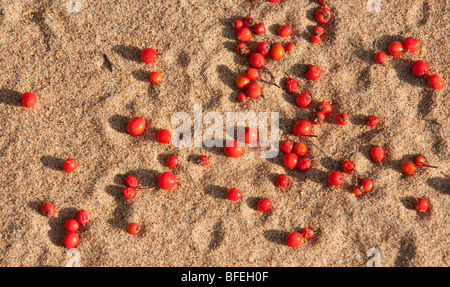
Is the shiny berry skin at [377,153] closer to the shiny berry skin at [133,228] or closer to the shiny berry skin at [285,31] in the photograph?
the shiny berry skin at [285,31]

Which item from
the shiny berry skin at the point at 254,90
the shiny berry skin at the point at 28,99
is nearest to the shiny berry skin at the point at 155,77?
the shiny berry skin at the point at 254,90

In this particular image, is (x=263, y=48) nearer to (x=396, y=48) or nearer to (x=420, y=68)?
(x=396, y=48)

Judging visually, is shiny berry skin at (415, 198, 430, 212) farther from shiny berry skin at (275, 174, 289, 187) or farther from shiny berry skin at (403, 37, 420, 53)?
shiny berry skin at (403, 37, 420, 53)

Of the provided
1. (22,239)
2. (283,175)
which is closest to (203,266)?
(283,175)

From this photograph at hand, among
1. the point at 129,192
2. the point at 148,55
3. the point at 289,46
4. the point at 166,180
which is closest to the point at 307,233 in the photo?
the point at 166,180

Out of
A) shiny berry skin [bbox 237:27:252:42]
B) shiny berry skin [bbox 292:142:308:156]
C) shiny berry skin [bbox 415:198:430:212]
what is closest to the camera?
shiny berry skin [bbox 415:198:430:212]

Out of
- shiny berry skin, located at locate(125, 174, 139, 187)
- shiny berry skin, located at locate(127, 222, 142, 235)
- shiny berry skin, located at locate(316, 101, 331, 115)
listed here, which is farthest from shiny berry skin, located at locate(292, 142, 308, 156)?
shiny berry skin, located at locate(127, 222, 142, 235)
